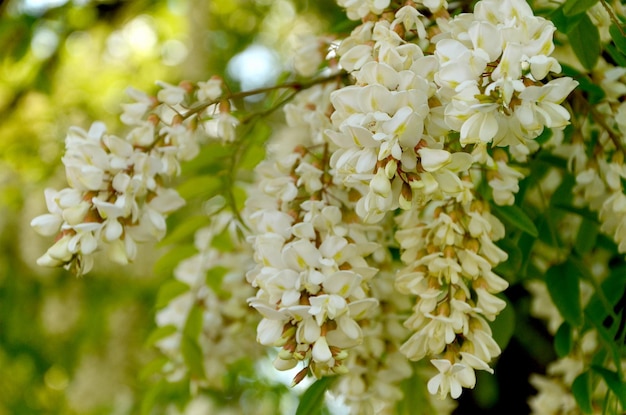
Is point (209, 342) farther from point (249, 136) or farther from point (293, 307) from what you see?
point (293, 307)

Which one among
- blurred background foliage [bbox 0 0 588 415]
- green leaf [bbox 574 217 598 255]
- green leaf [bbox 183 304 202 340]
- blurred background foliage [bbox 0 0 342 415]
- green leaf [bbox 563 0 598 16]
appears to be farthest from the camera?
blurred background foliage [bbox 0 0 342 415]

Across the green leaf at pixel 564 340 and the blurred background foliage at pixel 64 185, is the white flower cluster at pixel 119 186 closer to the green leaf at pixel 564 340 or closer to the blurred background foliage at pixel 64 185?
the green leaf at pixel 564 340

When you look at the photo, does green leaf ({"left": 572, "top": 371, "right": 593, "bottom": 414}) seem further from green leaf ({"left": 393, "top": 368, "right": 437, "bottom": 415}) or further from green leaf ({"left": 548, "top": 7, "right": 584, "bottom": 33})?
green leaf ({"left": 548, "top": 7, "right": 584, "bottom": 33})

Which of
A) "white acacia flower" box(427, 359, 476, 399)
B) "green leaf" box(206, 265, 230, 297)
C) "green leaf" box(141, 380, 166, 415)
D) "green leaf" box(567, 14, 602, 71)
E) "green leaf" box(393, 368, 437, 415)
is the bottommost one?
"green leaf" box(141, 380, 166, 415)

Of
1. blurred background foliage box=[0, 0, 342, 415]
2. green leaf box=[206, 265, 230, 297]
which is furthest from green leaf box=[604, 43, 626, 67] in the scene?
blurred background foliage box=[0, 0, 342, 415]

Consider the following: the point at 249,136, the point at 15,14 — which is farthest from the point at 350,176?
the point at 15,14

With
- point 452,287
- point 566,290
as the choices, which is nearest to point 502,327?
point 566,290
